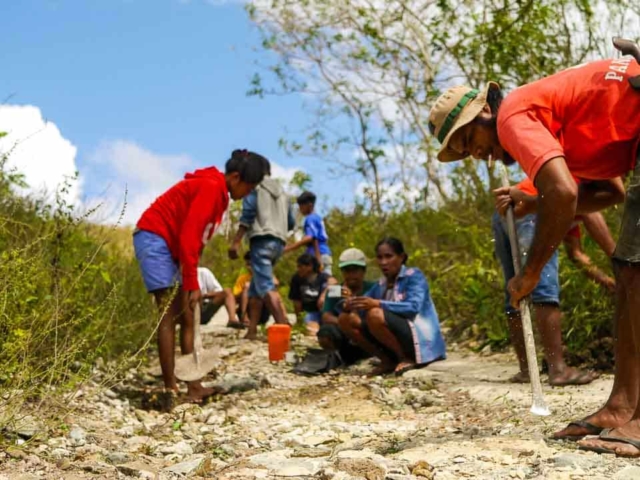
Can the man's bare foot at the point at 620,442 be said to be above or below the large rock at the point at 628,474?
above

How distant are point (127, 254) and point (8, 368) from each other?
5.15 meters

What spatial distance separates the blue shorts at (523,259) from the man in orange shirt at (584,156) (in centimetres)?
150

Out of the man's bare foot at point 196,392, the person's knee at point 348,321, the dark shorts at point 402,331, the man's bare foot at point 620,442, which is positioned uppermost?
the person's knee at point 348,321

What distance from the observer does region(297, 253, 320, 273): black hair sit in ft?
30.8

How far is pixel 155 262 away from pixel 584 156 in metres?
2.95

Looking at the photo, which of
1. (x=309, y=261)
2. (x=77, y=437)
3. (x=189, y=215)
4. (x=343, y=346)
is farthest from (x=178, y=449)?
(x=309, y=261)

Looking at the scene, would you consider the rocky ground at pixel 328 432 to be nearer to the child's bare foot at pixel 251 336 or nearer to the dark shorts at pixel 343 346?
the dark shorts at pixel 343 346

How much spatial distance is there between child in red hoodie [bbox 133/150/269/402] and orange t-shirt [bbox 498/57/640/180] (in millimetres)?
2524

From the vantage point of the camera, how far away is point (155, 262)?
219 inches

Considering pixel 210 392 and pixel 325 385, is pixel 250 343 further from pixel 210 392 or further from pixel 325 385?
pixel 210 392

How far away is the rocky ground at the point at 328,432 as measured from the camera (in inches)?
135

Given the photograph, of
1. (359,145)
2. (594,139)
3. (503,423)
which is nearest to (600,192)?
(594,139)

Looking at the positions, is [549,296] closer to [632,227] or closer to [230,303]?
[632,227]

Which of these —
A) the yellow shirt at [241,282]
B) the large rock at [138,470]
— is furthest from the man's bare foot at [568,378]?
the yellow shirt at [241,282]
